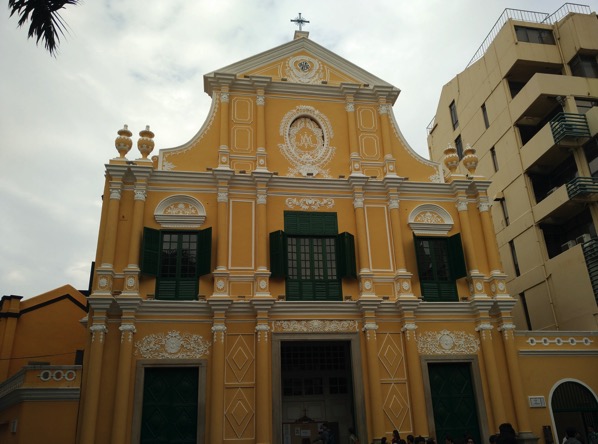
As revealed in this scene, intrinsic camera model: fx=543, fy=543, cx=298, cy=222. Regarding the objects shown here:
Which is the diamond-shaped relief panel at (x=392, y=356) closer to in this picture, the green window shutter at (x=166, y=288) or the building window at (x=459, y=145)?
the green window shutter at (x=166, y=288)

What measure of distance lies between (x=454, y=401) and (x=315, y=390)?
183 inches

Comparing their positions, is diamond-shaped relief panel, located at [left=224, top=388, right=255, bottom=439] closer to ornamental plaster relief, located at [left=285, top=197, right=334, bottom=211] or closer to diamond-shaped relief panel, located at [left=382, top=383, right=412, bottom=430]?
diamond-shaped relief panel, located at [left=382, top=383, right=412, bottom=430]

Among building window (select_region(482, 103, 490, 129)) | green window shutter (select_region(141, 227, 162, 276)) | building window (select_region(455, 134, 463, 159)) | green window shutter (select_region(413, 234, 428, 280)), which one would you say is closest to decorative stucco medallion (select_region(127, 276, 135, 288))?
green window shutter (select_region(141, 227, 162, 276))

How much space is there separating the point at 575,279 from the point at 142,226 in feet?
55.6

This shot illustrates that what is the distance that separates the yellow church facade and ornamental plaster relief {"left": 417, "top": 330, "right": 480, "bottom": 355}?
0.05 m

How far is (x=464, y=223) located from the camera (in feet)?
61.9

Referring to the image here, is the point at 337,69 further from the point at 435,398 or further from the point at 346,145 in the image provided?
the point at 435,398

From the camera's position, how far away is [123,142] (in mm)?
17984

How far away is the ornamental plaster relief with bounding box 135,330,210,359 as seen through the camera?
51.9 ft

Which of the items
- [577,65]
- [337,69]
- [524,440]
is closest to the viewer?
[524,440]

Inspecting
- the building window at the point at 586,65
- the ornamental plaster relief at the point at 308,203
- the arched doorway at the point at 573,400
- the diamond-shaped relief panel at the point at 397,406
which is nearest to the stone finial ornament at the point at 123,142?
the ornamental plaster relief at the point at 308,203

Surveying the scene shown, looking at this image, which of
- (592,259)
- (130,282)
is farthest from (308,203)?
(592,259)

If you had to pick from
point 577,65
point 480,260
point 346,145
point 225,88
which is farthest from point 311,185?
point 577,65

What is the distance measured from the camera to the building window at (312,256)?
1730cm
